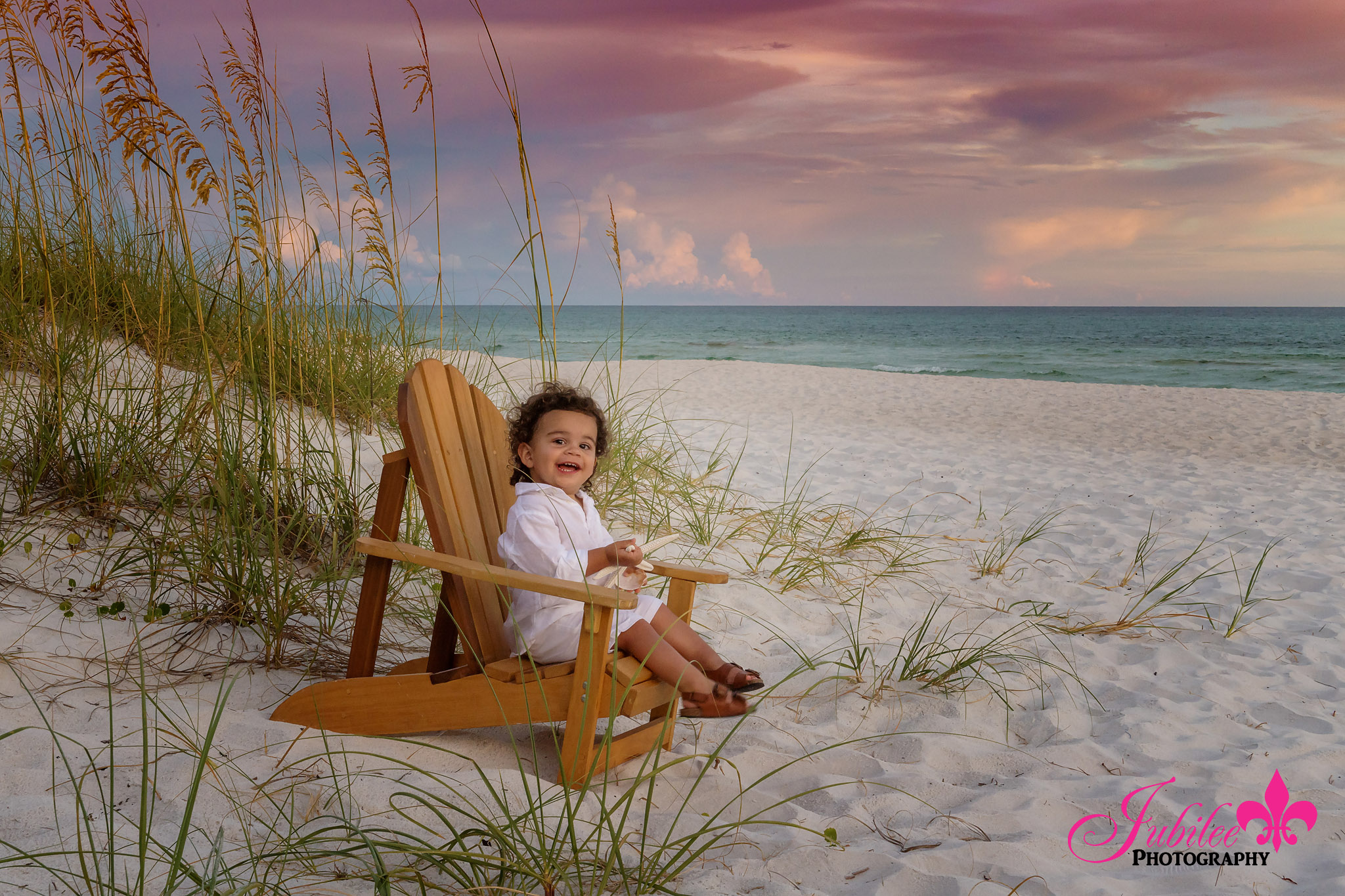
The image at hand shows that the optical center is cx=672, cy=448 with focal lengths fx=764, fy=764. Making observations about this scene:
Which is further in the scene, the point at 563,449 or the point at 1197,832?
the point at 563,449

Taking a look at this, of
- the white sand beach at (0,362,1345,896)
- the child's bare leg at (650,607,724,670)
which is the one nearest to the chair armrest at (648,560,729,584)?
the child's bare leg at (650,607,724,670)

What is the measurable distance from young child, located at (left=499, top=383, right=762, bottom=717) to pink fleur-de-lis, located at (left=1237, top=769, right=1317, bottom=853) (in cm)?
123

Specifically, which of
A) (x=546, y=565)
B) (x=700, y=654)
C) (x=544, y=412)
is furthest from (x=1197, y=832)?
(x=544, y=412)

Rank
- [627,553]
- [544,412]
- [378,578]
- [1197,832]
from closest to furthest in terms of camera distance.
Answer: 1. [1197,832]
2. [627,553]
3. [378,578]
4. [544,412]

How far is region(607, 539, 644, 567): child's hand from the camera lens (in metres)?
1.98

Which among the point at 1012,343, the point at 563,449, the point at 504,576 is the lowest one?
the point at 504,576

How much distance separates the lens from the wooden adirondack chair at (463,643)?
1.85 metres

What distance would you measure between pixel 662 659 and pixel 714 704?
0.77 ft

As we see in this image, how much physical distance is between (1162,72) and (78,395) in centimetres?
2480

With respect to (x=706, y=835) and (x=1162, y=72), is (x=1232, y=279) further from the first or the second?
(x=706, y=835)

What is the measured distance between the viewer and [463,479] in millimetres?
2297

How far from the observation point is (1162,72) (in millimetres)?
20016

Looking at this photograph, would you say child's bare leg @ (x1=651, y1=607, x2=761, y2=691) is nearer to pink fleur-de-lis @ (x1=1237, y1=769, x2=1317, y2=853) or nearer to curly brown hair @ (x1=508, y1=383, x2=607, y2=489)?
curly brown hair @ (x1=508, y1=383, x2=607, y2=489)

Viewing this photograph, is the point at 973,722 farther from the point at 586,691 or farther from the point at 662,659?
the point at 586,691
